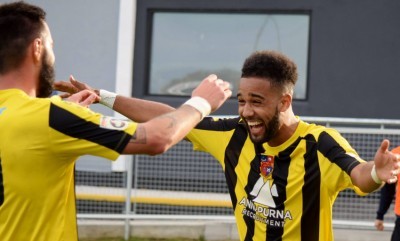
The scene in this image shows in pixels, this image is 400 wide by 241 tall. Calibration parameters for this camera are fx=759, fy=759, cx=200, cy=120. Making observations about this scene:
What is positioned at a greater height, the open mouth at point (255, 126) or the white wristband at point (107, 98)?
the white wristband at point (107, 98)

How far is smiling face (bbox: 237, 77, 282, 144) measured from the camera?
4.81m

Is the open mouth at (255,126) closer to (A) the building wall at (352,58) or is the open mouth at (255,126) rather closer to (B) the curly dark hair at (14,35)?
(B) the curly dark hair at (14,35)

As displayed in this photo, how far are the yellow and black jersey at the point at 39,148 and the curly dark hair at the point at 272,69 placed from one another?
60.0 inches

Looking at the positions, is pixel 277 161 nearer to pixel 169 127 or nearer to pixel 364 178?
pixel 364 178

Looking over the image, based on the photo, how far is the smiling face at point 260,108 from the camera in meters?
4.81

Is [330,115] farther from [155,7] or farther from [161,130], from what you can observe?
[161,130]

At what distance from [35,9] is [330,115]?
8062 millimetres

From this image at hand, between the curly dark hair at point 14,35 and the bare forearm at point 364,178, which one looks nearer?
the curly dark hair at point 14,35

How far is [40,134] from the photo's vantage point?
3457 mm

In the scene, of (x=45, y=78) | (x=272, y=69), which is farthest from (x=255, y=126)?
(x=45, y=78)

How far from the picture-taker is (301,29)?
1149 cm

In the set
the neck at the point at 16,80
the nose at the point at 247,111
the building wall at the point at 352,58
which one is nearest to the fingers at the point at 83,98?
the neck at the point at 16,80

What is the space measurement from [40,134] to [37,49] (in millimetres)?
435

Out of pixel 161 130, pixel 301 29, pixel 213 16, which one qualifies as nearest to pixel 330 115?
pixel 301 29
